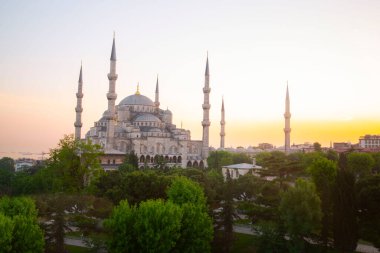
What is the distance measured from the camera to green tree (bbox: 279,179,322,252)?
18.7m

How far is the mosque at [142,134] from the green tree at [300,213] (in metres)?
36.5

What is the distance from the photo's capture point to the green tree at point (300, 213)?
18734 mm

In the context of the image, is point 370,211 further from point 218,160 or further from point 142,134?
point 142,134

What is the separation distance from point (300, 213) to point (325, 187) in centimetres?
407

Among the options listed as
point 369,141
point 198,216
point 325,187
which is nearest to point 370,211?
point 325,187

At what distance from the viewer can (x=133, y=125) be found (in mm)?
66812

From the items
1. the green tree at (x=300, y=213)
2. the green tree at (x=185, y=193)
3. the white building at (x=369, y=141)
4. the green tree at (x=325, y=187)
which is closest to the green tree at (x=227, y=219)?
the green tree at (x=185, y=193)

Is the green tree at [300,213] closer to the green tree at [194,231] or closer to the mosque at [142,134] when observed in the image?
the green tree at [194,231]

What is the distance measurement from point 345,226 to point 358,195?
2542mm

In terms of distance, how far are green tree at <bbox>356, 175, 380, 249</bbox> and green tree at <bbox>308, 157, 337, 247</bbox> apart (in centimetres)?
159

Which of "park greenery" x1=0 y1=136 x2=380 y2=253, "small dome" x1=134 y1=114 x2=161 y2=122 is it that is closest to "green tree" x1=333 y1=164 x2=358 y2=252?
"park greenery" x1=0 y1=136 x2=380 y2=253

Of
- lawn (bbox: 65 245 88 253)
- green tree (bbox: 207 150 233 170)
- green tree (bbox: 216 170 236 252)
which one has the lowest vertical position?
lawn (bbox: 65 245 88 253)

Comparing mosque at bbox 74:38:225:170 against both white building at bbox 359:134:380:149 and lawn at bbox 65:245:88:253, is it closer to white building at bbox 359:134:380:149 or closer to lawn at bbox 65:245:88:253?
lawn at bbox 65:245:88:253

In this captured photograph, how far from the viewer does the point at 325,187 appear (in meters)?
22.1
